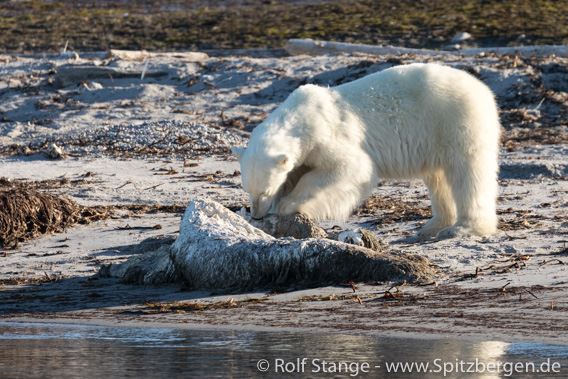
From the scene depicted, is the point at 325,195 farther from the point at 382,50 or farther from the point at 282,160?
the point at 382,50

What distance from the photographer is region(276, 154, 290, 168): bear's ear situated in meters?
7.28

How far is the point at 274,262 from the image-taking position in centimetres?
599

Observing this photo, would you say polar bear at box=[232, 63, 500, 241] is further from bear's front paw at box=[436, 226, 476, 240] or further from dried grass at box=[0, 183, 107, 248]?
dried grass at box=[0, 183, 107, 248]

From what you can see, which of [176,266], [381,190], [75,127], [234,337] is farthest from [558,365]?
[75,127]

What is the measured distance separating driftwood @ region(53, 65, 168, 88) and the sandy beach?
0.03m

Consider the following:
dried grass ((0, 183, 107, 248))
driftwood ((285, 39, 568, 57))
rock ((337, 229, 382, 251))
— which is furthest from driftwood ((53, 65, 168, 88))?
rock ((337, 229, 382, 251))

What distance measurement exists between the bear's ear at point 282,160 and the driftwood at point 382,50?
10885mm

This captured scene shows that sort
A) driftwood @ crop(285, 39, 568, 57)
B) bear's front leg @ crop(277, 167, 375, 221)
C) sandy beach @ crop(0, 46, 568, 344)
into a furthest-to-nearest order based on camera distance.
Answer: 1. driftwood @ crop(285, 39, 568, 57)
2. bear's front leg @ crop(277, 167, 375, 221)
3. sandy beach @ crop(0, 46, 568, 344)

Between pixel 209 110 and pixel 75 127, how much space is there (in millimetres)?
2341

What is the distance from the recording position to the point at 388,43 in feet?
77.4

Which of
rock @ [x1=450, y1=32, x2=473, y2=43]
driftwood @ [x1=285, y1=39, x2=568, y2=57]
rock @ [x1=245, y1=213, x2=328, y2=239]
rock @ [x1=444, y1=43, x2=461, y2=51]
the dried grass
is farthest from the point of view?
rock @ [x1=450, y1=32, x2=473, y2=43]

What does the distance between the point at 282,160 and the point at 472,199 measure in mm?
1855

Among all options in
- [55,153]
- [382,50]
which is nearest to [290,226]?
[55,153]

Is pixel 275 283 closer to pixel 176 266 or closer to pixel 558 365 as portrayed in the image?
pixel 176 266
